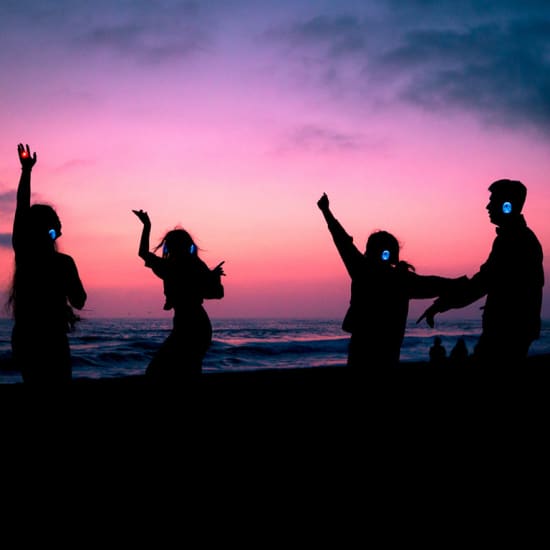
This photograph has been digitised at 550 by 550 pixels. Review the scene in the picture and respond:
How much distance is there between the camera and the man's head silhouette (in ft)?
12.1

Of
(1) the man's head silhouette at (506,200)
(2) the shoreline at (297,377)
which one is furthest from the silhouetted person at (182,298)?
(1) the man's head silhouette at (506,200)

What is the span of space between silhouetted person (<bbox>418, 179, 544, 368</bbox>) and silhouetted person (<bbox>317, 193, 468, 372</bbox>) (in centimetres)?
62

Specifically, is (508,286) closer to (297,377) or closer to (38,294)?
(297,377)

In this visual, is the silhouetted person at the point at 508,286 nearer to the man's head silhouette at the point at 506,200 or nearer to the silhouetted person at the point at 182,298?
the man's head silhouette at the point at 506,200

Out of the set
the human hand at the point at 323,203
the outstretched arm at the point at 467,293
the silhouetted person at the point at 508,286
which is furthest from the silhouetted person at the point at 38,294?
the silhouetted person at the point at 508,286

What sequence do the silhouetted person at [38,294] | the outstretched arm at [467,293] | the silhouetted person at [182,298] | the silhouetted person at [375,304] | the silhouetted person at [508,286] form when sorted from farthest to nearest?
the silhouetted person at [182,298]
the silhouetted person at [375,304]
the silhouetted person at [38,294]
the outstretched arm at [467,293]
the silhouetted person at [508,286]

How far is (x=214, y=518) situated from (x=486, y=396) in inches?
75.5

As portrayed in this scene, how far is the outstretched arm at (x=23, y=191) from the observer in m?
3.82

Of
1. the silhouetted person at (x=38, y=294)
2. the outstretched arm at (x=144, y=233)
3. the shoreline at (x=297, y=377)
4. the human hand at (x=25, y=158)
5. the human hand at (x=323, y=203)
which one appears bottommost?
the shoreline at (x=297, y=377)

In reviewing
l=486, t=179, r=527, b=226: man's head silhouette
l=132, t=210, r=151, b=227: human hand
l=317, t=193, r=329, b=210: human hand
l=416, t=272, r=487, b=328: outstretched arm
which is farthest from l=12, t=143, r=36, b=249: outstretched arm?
l=486, t=179, r=527, b=226: man's head silhouette

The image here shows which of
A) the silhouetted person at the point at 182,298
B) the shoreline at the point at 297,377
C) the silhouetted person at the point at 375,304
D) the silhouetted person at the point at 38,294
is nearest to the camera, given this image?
the silhouetted person at the point at 38,294

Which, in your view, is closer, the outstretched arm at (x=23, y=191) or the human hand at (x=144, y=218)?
the outstretched arm at (x=23, y=191)

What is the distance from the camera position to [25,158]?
13.4 feet

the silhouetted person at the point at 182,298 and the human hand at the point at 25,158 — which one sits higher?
the human hand at the point at 25,158
